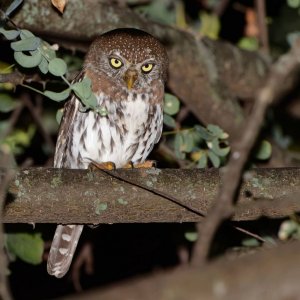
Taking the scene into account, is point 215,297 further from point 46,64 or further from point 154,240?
point 154,240

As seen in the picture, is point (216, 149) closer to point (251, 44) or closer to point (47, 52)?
point (47, 52)

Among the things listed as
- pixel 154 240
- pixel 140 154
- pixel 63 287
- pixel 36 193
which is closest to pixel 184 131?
pixel 140 154

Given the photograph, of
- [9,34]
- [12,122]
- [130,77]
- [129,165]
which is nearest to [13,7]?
[9,34]

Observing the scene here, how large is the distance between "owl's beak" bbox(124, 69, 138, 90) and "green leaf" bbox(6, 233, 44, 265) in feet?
3.39

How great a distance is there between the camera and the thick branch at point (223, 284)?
1.13m

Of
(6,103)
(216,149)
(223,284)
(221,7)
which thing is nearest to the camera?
(223,284)

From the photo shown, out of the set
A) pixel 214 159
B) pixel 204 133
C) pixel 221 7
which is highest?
pixel 221 7

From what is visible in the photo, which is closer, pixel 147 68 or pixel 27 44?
pixel 27 44

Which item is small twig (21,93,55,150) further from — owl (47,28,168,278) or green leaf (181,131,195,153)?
green leaf (181,131,195,153)

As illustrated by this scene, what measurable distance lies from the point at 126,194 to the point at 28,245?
50.5 inches

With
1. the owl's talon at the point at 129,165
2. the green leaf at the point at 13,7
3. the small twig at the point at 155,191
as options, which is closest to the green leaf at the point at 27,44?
the green leaf at the point at 13,7

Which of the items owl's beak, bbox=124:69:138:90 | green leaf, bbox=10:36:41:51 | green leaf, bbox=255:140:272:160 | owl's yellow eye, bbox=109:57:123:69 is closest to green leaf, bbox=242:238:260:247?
green leaf, bbox=255:140:272:160

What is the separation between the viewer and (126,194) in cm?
301

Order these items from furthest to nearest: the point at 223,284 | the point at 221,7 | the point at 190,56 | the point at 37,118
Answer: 1. the point at 221,7
2. the point at 37,118
3. the point at 190,56
4. the point at 223,284
